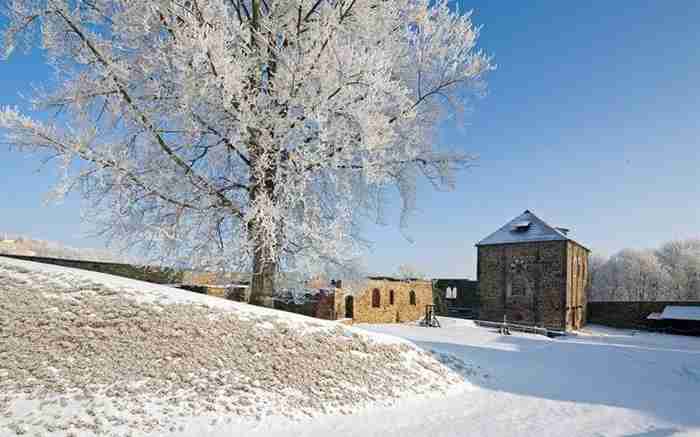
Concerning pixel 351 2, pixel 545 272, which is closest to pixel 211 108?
pixel 351 2

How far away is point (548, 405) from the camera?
6.91m

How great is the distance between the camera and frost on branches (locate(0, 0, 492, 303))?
6.99m

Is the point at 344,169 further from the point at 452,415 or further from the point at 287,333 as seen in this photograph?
the point at 452,415

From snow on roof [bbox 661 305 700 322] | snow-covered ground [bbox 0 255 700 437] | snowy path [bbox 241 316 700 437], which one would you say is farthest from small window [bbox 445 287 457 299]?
snow-covered ground [bbox 0 255 700 437]

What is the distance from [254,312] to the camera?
7.39 metres

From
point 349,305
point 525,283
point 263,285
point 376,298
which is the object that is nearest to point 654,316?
point 525,283

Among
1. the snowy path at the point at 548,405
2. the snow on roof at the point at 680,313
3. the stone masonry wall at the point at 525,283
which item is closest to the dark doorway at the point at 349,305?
the snowy path at the point at 548,405

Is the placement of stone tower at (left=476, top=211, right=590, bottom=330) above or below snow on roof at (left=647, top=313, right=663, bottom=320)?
above

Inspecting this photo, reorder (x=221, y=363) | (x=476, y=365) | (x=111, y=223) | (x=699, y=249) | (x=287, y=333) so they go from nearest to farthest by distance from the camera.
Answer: (x=221, y=363) → (x=287, y=333) → (x=111, y=223) → (x=476, y=365) → (x=699, y=249)

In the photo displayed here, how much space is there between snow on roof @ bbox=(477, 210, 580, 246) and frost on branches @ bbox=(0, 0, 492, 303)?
78.6ft

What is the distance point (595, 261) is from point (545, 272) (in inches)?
1526

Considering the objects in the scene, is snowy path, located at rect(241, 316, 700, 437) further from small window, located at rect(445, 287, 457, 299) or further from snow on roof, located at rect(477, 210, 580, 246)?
small window, located at rect(445, 287, 457, 299)

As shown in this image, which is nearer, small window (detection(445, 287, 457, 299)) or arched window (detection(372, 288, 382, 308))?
arched window (detection(372, 288, 382, 308))

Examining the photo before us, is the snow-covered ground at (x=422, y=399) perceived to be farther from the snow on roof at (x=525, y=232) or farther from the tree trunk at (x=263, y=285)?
the snow on roof at (x=525, y=232)
